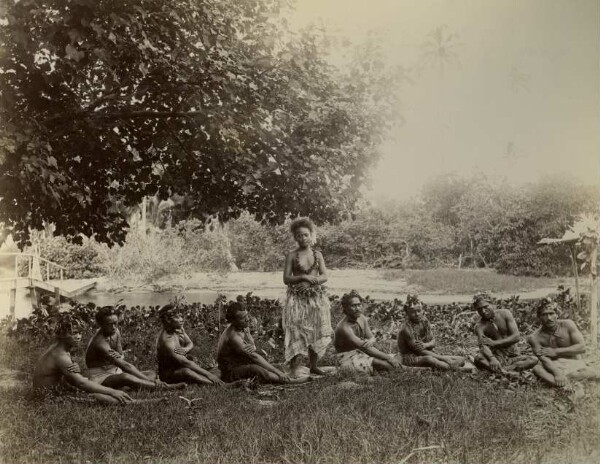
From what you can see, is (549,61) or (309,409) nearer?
(309,409)

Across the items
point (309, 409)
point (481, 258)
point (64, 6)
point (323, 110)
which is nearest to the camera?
point (64, 6)

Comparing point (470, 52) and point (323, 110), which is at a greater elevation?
point (470, 52)

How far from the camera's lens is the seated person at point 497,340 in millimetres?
4527

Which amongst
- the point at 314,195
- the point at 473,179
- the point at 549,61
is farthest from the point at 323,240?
the point at 549,61

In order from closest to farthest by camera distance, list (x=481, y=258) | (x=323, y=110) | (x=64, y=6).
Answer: (x=64, y=6)
(x=323, y=110)
(x=481, y=258)

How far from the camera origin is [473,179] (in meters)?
4.50

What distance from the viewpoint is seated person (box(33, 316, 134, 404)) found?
13.0 feet

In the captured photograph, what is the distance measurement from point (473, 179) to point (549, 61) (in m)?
1.13

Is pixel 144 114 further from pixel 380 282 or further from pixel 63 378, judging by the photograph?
pixel 380 282

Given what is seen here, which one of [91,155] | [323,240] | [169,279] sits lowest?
[169,279]

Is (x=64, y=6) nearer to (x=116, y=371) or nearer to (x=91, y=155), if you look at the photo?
(x=91, y=155)

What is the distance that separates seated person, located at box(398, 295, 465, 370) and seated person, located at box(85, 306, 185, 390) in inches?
67.2

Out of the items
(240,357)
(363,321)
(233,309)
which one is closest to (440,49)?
(363,321)

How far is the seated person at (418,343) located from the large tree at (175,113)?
0.97m
